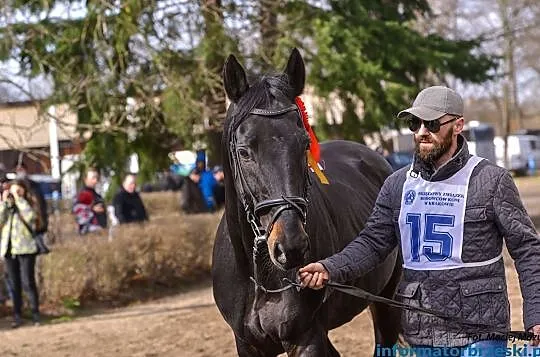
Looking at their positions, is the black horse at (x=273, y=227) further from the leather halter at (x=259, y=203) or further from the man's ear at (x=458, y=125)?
the man's ear at (x=458, y=125)

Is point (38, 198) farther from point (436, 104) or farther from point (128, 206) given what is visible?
point (436, 104)

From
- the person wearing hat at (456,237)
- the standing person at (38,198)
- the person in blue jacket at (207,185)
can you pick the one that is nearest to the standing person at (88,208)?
the standing person at (38,198)

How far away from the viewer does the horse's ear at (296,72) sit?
13.0ft

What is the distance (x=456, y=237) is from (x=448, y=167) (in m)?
0.29

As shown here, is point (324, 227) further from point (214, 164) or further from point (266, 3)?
point (214, 164)

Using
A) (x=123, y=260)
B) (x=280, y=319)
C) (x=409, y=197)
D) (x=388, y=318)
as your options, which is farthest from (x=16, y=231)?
(x=409, y=197)

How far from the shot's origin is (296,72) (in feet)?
13.1

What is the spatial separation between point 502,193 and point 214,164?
14290mm

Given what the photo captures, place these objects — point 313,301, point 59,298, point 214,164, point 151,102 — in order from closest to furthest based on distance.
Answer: point 313,301 → point 59,298 → point 151,102 → point 214,164

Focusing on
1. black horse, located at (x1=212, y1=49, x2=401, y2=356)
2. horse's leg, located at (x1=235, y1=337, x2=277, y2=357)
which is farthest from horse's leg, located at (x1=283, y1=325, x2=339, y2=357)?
horse's leg, located at (x1=235, y1=337, x2=277, y2=357)

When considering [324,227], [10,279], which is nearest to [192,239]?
Answer: [10,279]

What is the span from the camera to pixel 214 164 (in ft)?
57.5

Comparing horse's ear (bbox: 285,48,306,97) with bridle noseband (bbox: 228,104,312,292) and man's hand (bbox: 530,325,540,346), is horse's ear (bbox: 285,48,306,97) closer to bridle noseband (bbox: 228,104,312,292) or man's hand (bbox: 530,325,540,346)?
bridle noseband (bbox: 228,104,312,292)

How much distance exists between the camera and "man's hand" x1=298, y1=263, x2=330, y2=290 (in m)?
3.64
